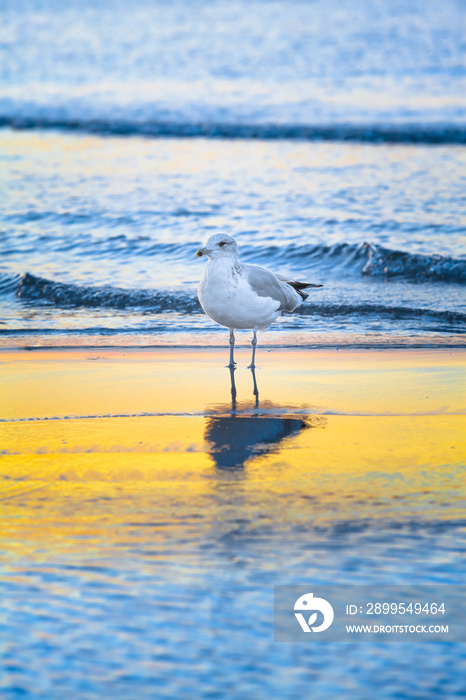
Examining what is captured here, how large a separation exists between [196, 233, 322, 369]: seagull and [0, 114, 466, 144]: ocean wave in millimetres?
15908

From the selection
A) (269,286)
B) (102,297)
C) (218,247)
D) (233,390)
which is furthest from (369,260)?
Result: (233,390)

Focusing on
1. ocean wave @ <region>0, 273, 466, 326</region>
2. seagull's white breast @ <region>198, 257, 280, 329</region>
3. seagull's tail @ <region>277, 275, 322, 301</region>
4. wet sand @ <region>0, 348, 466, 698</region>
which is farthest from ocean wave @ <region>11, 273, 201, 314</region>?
wet sand @ <region>0, 348, 466, 698</region>

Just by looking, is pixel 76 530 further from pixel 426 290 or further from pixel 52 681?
pixel 426 290

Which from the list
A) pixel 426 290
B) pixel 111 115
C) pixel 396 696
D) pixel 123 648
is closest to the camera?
pixel 396 696

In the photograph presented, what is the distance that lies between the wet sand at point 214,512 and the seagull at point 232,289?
44 cm

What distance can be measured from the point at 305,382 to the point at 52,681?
3498 mm

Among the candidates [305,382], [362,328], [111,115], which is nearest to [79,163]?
[111,115]

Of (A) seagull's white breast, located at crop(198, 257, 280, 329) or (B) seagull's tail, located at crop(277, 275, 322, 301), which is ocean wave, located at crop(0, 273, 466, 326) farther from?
(A) seagull's white breast, located at crop(198, 257, 280, 329)

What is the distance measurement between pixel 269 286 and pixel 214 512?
2.88 m

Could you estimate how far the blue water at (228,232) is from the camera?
247cm

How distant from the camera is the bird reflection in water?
414cm

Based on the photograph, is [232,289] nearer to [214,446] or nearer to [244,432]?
[244,432]

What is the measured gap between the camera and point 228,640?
2.53 metres

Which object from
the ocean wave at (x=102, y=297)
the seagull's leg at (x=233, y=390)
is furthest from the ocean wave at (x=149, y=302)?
the seagull's leg at (x=233, y=390)
